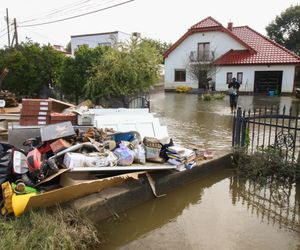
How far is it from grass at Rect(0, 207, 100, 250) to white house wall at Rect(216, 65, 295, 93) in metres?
23.0

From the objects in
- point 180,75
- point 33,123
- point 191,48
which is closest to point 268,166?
point 33,123

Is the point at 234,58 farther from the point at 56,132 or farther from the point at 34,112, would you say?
the point at 56,132

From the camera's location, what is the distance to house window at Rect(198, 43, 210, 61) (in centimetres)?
2598

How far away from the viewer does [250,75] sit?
24.1m

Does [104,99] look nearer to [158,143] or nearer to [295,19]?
[158,143]

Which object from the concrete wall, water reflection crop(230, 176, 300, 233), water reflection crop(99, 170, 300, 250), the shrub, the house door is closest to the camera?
water reflection crop(99, 170, 300, 250)

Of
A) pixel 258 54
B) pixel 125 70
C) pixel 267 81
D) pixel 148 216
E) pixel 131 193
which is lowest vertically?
pixel 148 216

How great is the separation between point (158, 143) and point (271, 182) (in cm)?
211

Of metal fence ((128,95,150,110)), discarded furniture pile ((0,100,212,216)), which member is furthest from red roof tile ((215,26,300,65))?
discarded furniture pile ((0,100,212,216))

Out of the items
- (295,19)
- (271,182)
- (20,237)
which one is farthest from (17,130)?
(295,19)

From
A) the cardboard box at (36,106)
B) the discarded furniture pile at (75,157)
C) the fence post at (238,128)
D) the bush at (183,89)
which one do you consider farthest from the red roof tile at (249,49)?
the cardboard box at (36,106)

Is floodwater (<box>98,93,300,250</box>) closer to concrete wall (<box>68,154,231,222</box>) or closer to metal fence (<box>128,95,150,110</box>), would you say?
concrete wall (<box>68,154,231,222</box>)

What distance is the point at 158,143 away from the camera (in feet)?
16.0

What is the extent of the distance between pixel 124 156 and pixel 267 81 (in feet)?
72.9
